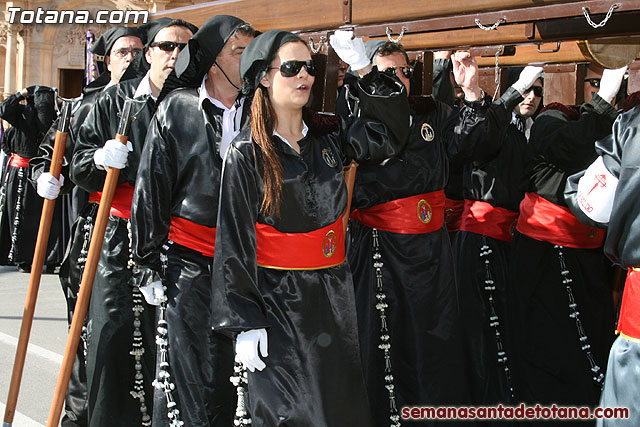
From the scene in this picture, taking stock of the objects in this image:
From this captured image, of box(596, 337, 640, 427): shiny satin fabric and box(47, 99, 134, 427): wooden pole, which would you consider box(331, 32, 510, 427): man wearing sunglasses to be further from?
box(596, 337, 640, 427): shiny satin fabric

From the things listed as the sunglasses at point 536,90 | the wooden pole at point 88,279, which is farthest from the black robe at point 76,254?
the sunglasses at point 536,90

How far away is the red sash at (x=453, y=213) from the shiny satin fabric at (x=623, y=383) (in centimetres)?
285

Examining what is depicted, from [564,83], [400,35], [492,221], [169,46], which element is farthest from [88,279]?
[564,83]

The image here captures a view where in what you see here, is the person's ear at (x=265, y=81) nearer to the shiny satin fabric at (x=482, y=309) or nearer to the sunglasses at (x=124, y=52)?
the sunglasses at (x=124, y=52)

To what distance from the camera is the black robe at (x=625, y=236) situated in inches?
96.7

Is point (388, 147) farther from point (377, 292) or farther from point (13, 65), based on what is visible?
point (13, 65)

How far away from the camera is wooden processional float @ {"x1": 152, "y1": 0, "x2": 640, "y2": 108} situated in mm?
3162

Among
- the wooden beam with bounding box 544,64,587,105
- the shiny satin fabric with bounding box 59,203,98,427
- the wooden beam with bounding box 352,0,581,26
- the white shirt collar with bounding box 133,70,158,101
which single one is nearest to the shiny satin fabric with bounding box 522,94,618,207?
the wooden beam with bounding box 544,64,587,105

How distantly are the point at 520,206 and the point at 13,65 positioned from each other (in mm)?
18751

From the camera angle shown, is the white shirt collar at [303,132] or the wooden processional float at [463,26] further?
the wooden processional float at [463,26]

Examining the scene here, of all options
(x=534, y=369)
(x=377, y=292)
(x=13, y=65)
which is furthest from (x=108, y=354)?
(x=13, y=65)

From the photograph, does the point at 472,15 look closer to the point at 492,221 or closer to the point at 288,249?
the point at 288,249

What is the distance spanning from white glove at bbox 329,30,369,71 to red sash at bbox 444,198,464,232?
199 centimetres

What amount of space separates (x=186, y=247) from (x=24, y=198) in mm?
6464
